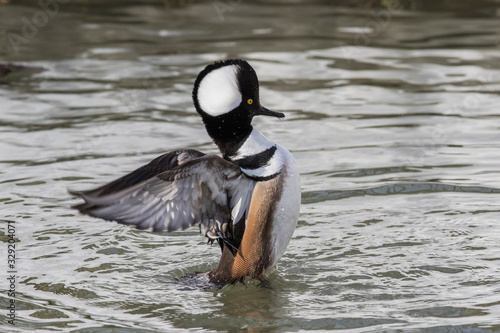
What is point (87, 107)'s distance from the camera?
10.3 m

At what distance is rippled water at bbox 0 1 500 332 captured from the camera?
552 centimetres

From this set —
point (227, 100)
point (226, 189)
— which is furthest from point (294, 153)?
point (227, 100)

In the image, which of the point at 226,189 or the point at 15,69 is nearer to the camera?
the point at 226,189

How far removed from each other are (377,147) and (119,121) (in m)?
3.08

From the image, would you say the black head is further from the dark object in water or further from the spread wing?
the dark object in water

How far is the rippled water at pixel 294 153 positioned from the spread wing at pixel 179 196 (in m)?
0.64

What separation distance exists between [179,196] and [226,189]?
1.09ft

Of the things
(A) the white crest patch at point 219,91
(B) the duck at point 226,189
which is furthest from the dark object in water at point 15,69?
(A) the white crest patch at point 219,91

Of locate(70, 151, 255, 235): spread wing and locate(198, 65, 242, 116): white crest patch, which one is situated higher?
locate(198, 65, 242, 116): white crest patch

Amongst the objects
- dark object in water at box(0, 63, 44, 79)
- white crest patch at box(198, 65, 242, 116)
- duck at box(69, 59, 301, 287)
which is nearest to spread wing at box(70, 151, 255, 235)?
duck at box(69, 59, 301, 287)

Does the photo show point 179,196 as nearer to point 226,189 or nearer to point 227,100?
point 226,189

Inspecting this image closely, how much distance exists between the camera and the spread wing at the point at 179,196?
16.5ft

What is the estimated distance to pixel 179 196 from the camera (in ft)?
17.3

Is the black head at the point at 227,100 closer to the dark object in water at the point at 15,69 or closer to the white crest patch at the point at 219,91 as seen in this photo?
the white crest patch at the point at 219,91
